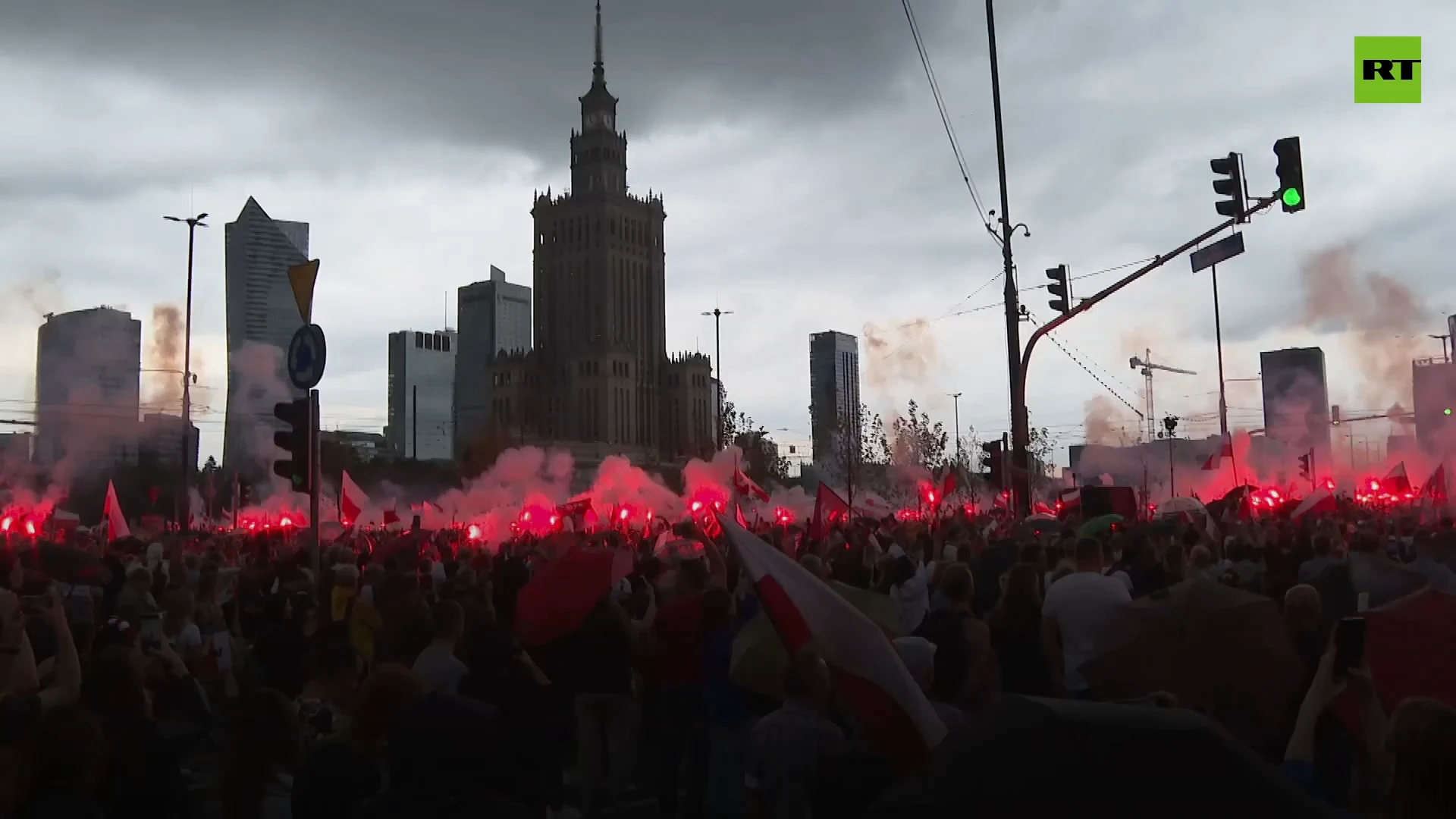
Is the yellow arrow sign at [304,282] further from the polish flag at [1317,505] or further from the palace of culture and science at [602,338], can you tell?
the palace of culture and science at [602,338]

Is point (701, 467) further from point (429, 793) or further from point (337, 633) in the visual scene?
point (429, 793)

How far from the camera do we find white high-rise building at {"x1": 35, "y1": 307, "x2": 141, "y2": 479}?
49.9 m

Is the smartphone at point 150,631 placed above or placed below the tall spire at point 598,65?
below

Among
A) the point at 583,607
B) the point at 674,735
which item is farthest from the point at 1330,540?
A: the point at 583,607

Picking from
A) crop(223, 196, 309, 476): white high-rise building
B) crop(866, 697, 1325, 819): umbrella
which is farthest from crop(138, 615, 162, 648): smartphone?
crop(223, 196, 309, 476): white high-rise building

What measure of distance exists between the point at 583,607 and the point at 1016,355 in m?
13.6

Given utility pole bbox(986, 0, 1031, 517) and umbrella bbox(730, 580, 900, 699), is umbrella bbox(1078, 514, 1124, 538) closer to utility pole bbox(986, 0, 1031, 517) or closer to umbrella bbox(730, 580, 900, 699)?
utility pole bbox(986, 0, 1031, 517)

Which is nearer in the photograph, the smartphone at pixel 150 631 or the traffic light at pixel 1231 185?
the smartphone at pixel 150 631

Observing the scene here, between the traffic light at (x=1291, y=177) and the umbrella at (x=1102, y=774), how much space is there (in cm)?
1342

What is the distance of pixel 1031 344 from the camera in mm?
18766

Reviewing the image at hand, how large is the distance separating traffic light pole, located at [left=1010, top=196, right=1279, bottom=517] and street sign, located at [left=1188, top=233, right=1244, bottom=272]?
0.15 m

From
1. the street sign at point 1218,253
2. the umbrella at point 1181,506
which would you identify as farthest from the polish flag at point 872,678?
the umbrella at point 1181,506

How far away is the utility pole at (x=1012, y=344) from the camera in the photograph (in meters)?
19.4

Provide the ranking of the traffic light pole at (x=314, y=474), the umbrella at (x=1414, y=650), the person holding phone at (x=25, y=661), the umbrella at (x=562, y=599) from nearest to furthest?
the umbrella at (x=1414, y=650), the person holding phone at (x=25, y=661), the umbrella at (x=562, y=599), the traffic light pole at (x=314, y=474)
